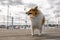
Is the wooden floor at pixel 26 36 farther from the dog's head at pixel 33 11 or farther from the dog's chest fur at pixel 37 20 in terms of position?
the dog's head at pixel 33 11

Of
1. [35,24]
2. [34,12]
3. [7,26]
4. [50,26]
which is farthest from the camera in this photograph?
[50,26]

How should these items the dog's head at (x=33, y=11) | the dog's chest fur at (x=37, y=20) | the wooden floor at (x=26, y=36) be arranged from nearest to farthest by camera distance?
the wooden floor at (x=26, y=36) → the dog's head at (x=33, y=11) → the dog's chest fur at (x=37, y=20)

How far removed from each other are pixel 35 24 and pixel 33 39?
40.5 inches

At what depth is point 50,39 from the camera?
5.07 metres

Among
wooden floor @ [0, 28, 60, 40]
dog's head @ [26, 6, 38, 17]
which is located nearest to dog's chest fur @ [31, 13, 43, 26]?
dog's head @ [26, 6, 38, 17]

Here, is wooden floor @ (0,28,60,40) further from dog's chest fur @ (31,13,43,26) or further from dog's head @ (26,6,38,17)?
dog's head @ (26,6,38,17)

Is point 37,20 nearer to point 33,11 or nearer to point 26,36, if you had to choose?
point 33,11

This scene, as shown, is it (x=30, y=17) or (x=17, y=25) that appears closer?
(x=30, y=17)

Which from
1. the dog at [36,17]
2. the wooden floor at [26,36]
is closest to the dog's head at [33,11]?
the dog at [36,17]

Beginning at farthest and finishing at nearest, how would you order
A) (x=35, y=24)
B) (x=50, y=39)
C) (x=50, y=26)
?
(x=50, y=26), (x=35, y=24), (x=50, y=39)

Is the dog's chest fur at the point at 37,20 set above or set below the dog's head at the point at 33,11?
below

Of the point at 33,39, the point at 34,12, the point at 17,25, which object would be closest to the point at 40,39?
the point at 33,39

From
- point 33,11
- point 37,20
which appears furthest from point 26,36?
point 33,11

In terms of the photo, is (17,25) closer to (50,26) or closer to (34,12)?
(50,26)
